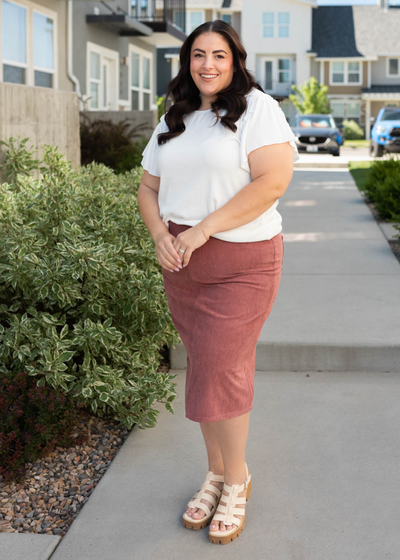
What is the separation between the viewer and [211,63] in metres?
2.52

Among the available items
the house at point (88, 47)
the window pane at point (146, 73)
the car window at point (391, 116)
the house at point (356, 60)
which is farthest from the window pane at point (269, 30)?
the window pane at point (146, 73)

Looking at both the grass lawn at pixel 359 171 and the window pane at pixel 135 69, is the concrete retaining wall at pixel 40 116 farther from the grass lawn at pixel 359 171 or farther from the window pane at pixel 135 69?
the window pane at pixel 135 69

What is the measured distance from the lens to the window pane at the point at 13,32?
1112 cm

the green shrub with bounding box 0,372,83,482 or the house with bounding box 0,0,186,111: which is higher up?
the house with bounding box 0,0,186,111

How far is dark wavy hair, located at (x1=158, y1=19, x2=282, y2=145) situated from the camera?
8.14 feet

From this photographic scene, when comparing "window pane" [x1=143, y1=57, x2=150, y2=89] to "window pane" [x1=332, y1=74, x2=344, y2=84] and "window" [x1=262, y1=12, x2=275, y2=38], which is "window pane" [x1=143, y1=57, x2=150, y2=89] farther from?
"window pane" [x1=332, y1=74, x2=344, y2=84]

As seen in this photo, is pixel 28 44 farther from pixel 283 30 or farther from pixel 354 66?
pixel 354 66

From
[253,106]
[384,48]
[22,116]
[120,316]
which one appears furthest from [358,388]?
[384,48]

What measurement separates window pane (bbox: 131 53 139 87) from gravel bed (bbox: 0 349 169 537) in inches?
618

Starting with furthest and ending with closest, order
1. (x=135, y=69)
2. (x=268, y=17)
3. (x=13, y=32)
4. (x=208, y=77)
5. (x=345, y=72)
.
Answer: (x=345, y=72), (x=268, y=17), (x=135, y=69), (x=13, y=32), (x=208, y=77)

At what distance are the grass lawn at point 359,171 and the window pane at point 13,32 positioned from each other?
21.8ft

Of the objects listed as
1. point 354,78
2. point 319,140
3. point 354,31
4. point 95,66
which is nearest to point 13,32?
point 95,66

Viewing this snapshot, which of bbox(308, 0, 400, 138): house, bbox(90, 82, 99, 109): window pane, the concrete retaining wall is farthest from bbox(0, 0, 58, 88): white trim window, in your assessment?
bbox(308, 0, 400, 138): house

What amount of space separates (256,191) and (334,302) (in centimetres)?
331
